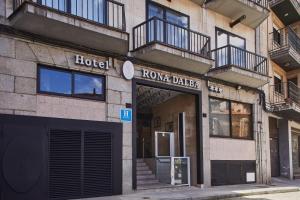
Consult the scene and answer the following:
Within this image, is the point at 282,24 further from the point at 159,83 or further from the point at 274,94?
the point at 159,83

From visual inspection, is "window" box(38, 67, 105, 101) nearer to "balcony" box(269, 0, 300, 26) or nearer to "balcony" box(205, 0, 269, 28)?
"balcony" box(205, 0, 269, 28)

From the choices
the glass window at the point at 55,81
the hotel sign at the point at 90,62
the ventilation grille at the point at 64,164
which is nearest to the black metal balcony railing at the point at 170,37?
the hotel sign at the point at 90,62

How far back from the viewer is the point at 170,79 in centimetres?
1727

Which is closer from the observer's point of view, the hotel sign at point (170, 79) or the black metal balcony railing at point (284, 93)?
the hotel sign at point (170, 79)

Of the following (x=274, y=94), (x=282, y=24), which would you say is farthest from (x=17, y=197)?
(x=282, y=24)

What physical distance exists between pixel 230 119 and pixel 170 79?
4.70 meters

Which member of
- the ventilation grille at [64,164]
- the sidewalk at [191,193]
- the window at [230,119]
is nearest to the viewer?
the ventilation grille at [64,164]

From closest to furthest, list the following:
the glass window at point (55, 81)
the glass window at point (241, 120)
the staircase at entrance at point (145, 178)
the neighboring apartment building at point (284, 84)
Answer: the glass window at point (55, 81) → the staircase at entrance at point (145, 178) → the glass window at point (241, 120) → the neighboring apartment building at point (284, 84)

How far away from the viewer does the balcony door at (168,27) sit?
16312 millimetres

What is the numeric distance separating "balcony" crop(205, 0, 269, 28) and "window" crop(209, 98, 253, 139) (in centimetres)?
420

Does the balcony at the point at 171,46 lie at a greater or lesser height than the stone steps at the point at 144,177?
greater

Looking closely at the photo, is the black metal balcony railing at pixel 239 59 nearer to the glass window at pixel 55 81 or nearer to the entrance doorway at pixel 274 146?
the entrance doorway at pixel 274 146

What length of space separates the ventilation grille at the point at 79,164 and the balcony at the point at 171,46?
343 centimetres

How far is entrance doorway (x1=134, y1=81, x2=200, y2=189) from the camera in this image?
58.6 feet
